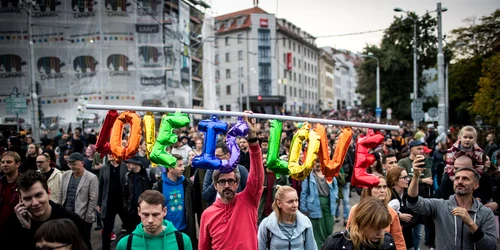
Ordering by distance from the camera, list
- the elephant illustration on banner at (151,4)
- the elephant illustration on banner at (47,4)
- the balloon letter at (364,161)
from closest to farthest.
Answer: the balloon letter at (364,161) < the elephant illustration on banner at (47,4) < the elephant illustration on banner at (151,4)

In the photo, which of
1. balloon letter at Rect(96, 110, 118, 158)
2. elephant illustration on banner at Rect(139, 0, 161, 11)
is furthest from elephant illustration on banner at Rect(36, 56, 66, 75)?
balloon letter at Rect(96, 110, 118, 158)

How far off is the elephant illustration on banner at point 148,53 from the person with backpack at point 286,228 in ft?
79.0

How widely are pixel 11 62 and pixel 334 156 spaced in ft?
83.9

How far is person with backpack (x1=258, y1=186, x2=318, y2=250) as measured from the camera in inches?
165

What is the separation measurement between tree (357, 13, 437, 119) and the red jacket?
45.3 metres

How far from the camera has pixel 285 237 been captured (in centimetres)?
419

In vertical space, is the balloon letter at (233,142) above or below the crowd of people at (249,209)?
above

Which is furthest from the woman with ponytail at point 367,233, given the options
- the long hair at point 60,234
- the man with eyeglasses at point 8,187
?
the man with eyeglasses at point 8,187

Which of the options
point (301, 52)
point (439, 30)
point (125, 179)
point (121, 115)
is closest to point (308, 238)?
point (121, 115)

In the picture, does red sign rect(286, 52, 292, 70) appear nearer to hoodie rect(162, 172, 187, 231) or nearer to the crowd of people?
the crowd of people

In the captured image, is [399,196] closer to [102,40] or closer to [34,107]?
[34,107]

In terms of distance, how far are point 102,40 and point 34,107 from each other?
1095cm

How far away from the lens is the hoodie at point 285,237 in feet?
13.7

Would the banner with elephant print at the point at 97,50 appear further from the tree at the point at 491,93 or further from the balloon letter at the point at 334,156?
the balloon letter at the point at 334,156
